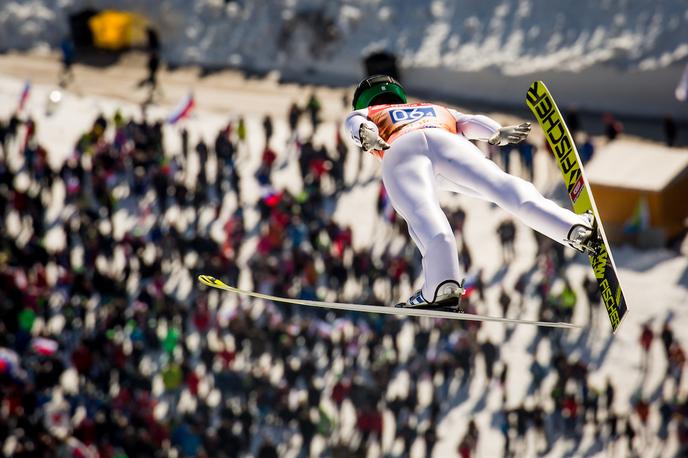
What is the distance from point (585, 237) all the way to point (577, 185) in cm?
79

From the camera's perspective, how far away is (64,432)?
3003 centimetres

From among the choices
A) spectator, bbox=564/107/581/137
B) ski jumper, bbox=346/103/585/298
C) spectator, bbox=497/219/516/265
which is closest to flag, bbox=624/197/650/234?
spectator, bbox=497/219/516/265

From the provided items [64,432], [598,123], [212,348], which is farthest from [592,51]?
[64,432]

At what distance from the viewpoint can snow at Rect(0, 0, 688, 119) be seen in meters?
40.7

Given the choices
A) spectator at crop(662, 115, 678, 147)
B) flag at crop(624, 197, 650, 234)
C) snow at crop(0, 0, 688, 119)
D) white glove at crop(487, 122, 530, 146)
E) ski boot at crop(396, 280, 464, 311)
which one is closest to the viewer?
ski boot at crop(396, 280, 464, 311)

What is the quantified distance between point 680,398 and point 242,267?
33.5ft

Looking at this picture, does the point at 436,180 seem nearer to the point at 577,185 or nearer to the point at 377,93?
the point at 377,93

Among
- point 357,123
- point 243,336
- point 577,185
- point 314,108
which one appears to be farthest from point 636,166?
point 357,123

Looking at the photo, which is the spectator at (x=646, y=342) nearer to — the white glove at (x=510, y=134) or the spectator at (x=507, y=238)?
the spectator at (x=507, y=238)

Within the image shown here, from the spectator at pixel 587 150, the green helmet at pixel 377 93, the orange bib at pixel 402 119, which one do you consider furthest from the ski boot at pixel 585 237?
the spectator at pixel 587 150

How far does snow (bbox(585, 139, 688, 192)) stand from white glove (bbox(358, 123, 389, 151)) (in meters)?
Answer: 22.2

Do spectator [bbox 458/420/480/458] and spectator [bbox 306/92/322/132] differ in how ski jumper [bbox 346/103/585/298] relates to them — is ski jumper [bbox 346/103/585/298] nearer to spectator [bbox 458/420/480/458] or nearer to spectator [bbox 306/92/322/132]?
spectator [bbox 458/420/480/458]

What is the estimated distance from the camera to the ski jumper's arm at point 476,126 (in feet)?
41.0

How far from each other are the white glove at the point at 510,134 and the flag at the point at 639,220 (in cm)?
2166
